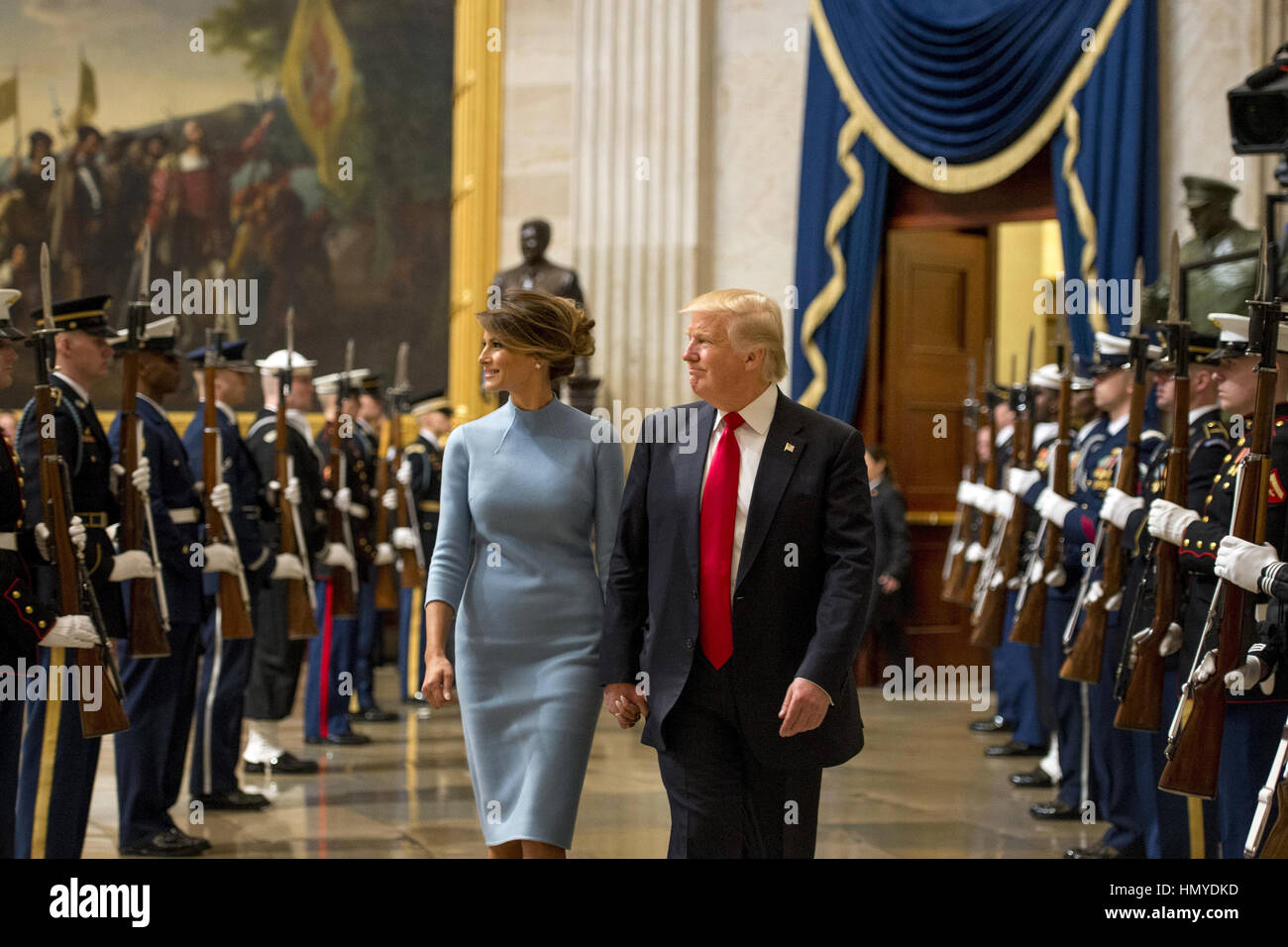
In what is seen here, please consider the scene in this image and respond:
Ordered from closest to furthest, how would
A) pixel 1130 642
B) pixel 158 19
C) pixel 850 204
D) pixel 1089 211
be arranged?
1. pixel 1130 642
2. pixel 1089 211
3. pixel 850 204
4. pixel 158 19

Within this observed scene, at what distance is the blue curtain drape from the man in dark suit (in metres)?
7.03

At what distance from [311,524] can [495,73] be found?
565 cm

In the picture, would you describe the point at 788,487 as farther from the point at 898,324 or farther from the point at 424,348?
the point at 424,348

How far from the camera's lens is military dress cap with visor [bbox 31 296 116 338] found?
5055 millimetres

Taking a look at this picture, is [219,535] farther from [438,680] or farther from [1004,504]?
[1004,504]

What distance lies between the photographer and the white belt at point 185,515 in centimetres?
592

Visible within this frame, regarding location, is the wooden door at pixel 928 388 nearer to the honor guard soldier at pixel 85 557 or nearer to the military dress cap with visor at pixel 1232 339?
the military dress cap with visor at pixel 1232 339

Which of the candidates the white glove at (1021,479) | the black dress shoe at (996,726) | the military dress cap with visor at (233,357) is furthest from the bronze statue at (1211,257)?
the military dress cap with visor at (233,357)

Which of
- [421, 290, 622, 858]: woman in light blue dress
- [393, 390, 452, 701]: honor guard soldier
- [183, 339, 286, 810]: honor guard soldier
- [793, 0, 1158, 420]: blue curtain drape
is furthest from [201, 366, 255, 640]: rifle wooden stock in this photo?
[793, 0, 1158, 420]: blue curtain drape

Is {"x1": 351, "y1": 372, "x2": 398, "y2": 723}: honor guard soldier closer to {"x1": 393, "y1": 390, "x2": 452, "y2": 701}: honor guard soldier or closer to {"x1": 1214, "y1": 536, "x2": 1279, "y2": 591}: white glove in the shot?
{"x1": 393, "y1": 390, "x2": 452, "y2": 701}: honor guard soldier

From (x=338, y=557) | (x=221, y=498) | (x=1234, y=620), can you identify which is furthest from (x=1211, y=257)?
(x=221, y=498)

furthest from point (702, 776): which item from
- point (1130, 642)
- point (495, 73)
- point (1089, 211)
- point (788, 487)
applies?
point (495, 73)

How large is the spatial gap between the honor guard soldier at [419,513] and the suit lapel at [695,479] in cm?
619

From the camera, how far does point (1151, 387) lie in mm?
7137
